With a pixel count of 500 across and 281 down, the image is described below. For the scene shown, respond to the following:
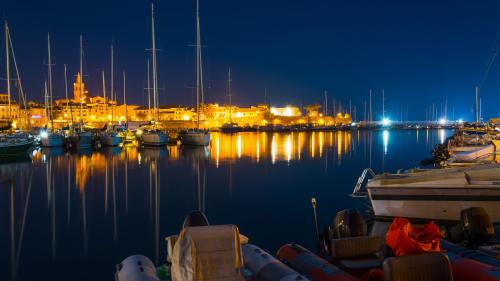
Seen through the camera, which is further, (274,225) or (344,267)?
(274,225)

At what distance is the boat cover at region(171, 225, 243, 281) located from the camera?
5.73 meters

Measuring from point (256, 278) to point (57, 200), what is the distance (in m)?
15.2

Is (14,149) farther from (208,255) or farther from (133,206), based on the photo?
(208,255)

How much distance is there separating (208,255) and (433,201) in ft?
28.7

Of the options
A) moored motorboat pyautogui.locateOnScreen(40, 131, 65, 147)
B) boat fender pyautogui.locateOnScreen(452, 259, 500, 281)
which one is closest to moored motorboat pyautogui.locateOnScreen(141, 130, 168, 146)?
moored motorboat pyautogui.locateOnScreen(40, 131, 65, 147)

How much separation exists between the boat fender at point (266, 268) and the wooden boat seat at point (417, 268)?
3.96ft

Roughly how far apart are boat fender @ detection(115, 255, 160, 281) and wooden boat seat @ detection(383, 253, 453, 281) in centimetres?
329

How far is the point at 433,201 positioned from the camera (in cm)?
1273

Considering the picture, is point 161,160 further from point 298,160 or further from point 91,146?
point 91,146

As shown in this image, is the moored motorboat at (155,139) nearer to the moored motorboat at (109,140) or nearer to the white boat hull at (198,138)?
the white boat hull at (198,138)

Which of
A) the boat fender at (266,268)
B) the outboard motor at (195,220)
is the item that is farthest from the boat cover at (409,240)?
the outboard motor at (195,220)

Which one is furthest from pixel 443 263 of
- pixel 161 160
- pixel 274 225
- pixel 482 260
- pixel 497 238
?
pixel 161 160

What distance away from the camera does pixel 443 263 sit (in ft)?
21.0

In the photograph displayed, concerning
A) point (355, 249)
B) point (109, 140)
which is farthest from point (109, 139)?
point (355, 249)
